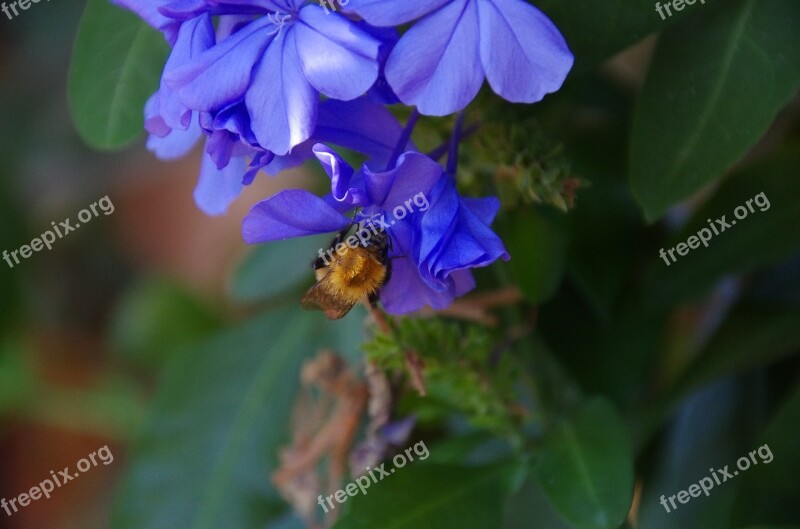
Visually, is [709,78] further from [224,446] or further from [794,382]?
[224,446]

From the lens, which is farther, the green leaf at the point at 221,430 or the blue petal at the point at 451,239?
the green leaf at the point at 221,430

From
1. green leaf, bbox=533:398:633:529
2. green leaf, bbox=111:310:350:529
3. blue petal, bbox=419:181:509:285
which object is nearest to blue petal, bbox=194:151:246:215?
blue petal, bbox=419:181:509:285

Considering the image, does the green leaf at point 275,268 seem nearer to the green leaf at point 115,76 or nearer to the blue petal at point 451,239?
the green leaf at point 115,76

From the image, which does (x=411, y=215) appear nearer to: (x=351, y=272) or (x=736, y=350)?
(x=351, y=272)

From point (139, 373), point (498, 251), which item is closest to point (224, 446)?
point (498, 251)

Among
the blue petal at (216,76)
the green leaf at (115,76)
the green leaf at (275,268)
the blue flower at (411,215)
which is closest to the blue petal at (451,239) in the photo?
the blue flower at (411,215)

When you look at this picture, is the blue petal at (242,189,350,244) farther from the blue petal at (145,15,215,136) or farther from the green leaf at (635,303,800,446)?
the green leaf at (635,303,800,446)

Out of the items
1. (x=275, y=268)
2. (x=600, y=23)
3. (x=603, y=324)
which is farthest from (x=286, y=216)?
(x=275, y=268)
